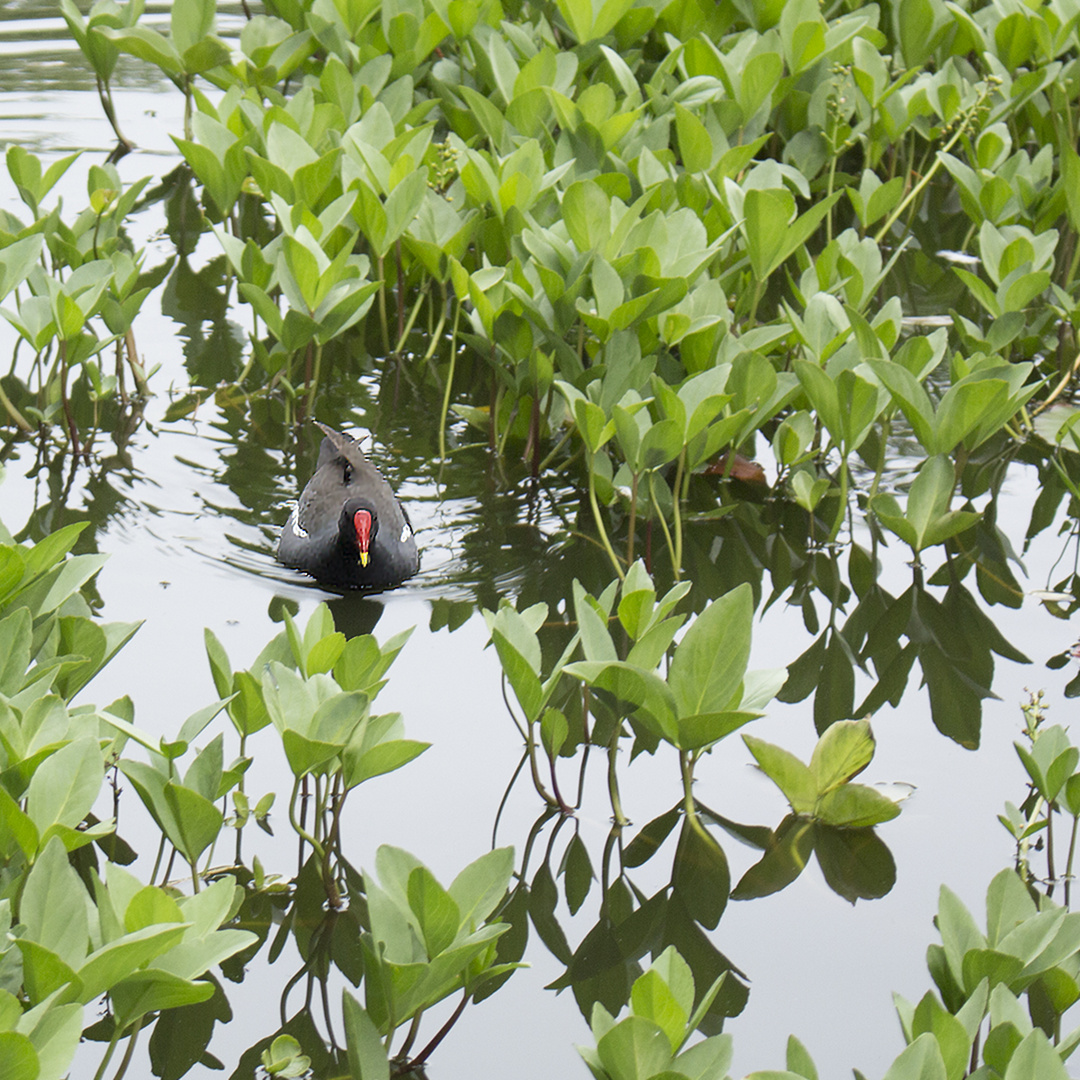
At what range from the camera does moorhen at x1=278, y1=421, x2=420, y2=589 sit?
3678mm

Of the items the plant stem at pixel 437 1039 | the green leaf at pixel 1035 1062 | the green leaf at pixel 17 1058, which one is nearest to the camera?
the green leaf at pixel 17 1058

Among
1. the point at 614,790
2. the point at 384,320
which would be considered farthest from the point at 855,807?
the point at 384,320

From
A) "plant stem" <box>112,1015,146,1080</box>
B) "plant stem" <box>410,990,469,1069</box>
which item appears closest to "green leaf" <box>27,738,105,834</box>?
"plant stem" <box>112,1015,146,1080</box>

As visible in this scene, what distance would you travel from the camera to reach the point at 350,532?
3637 mm

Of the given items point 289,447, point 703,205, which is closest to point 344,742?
point 289,447

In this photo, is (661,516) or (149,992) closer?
(149,992)

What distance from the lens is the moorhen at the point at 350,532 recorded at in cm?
368

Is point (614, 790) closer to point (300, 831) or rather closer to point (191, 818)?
point (300, 831)

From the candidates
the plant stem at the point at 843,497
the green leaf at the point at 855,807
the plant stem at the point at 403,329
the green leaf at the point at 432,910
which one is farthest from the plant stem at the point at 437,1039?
the plant stem at the point at 403,329

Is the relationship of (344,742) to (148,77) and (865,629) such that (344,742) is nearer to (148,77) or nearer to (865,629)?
(865,629)

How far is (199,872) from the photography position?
2.49 m

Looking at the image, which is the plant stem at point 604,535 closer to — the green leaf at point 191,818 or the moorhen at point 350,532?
the moorhen at point 350,532

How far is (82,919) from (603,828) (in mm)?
1201

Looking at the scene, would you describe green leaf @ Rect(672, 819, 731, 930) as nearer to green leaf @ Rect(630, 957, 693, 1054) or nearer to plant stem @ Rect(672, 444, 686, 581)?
green leaf @ Rect(630, 957, 693, 1054)
